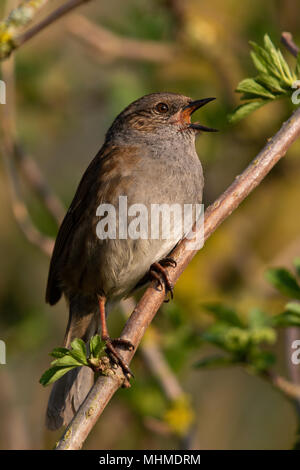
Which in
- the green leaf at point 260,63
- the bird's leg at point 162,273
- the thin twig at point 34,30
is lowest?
the bird's leg at point 162,273

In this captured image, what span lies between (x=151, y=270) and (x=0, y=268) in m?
2.78

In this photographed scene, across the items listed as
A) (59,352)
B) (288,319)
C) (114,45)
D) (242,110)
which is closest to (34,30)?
(242,110)

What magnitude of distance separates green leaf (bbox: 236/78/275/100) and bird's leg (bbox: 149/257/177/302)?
0.84 m

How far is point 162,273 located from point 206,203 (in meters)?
2.23

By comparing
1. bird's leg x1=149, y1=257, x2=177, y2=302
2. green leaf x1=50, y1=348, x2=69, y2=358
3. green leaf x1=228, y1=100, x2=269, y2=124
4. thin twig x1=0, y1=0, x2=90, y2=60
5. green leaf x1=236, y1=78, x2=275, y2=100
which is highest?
thin twig x1=0, y1=0, x2=90, y2=60

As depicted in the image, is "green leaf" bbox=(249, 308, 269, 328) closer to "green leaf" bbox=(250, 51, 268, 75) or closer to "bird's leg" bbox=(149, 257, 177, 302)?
"bird's leg" bbox=(149, 257, 177, 302)

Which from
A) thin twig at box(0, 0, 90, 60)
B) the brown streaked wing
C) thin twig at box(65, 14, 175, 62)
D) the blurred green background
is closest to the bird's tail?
the brown streaked wing

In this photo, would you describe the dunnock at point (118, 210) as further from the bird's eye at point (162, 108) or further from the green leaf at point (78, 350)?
the green leaf at point (78, 350)

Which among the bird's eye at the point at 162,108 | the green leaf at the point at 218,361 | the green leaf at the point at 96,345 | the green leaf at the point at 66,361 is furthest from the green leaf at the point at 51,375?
the bird's eye at the point at 162,108

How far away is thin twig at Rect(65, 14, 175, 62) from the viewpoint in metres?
5.29

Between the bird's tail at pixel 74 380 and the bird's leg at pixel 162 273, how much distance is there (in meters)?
0.84

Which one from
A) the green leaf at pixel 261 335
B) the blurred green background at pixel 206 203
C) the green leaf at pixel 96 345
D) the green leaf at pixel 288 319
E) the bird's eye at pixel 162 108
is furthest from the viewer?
the blurred green background at pixel 206 203

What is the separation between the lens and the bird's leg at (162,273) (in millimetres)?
3240
